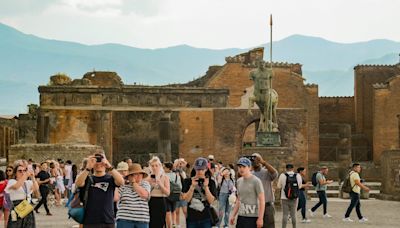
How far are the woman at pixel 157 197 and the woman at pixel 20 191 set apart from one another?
180 centimetres

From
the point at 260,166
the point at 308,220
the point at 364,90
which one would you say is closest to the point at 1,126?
the point at 364,90

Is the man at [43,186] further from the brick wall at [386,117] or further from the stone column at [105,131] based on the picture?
the brick wall at [386,117]

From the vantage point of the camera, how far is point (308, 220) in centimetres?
2180

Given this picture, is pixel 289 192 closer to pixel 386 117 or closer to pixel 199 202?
pixel 199 202

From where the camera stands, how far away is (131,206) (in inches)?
450

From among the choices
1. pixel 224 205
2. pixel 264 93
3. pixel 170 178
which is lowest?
pixel 224 205

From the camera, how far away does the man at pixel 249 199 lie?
1168 cm

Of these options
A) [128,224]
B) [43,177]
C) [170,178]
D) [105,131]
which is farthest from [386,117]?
[128,224]

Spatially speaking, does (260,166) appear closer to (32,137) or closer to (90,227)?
(90,227)

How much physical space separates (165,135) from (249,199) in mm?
31941

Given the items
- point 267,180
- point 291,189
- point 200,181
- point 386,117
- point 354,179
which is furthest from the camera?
point 386,117

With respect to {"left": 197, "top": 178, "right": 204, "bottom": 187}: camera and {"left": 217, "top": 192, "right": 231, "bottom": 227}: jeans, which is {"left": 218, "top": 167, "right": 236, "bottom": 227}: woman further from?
{"left": 197, "top": 178, "right": 204, "bottom": 187}: camera

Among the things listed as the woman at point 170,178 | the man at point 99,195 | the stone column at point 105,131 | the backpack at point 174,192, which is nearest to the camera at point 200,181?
the man at point 99,195

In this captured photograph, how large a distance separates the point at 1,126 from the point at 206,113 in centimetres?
2190
